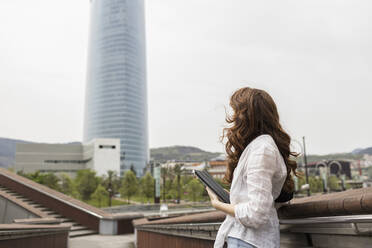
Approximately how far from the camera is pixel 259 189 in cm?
159

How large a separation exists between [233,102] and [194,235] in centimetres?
289

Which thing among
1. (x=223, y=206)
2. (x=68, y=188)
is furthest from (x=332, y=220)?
(x=68, y=188)

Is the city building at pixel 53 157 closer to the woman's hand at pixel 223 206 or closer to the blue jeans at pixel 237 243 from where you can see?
the woman's hand at pixel 223 206

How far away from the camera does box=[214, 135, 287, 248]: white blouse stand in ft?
5.24

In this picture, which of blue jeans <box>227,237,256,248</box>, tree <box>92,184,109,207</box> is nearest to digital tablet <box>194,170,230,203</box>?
blue jeans <box>227,237,256,248</box>

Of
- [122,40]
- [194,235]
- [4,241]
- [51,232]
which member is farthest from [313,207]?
[122,40]

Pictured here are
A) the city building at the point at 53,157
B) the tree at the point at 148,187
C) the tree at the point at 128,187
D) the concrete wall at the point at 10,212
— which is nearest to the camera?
the concrete wall at the point at 10,212

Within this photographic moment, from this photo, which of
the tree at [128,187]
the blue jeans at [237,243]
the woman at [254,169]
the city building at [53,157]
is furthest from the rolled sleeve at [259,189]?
the city building at [53,157]

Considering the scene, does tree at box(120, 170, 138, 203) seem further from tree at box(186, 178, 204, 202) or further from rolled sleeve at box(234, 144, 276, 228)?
rolled sleeve at box(234, 144, 276, 228)

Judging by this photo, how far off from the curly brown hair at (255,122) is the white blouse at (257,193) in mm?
82

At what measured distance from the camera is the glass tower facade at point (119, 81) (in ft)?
461

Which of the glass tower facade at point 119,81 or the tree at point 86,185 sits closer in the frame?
the tree at point 86,185

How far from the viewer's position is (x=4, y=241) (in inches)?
201

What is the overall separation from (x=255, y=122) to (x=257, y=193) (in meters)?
0.43
